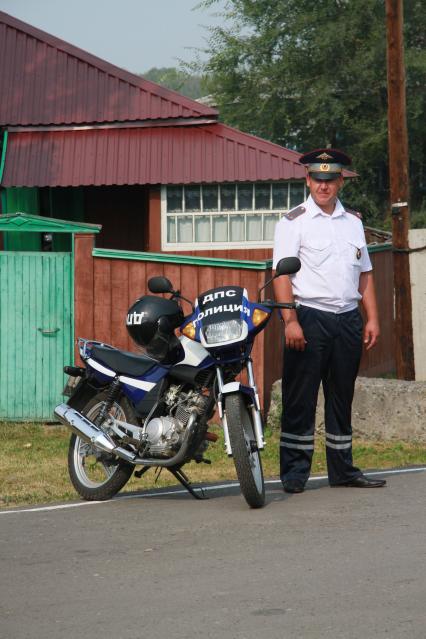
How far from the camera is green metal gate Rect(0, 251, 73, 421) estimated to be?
42.9 ft

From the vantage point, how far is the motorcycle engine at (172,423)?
7762 millimetres

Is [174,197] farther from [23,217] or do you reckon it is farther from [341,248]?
[341,248]

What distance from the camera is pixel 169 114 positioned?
848 inches

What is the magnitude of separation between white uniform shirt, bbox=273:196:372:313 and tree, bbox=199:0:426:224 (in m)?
29.6

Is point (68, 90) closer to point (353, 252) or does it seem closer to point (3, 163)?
point (3, 163)

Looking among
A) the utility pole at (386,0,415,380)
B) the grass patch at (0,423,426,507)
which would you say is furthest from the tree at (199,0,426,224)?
the grass patch at (0,423,426,507)

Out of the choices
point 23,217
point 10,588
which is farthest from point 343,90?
point 10,588

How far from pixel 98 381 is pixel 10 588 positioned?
2.47m

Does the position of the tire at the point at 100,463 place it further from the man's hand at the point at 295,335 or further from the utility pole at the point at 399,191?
the utility pole at the point at 399,191

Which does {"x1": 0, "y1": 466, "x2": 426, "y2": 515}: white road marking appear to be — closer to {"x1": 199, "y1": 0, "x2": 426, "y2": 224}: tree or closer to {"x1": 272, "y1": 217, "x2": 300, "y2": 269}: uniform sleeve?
{"x1": 272, "y1": 217, "x2": 300, "y2": 269}: uniform sleeve

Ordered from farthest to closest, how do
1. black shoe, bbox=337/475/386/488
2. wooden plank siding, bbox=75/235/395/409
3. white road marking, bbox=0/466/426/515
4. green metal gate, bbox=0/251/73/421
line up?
1. green metal gate, bbox=0/251/73/421
2. wooden plank siding, bbox=75/235/395/409
3. black shoe, bbox=337/475/386/488
4. white road marking, bbox=0/466/426/515

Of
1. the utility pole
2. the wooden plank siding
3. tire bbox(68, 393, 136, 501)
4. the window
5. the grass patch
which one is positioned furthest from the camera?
the window

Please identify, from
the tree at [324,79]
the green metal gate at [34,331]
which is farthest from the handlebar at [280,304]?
the tree at [324,79]

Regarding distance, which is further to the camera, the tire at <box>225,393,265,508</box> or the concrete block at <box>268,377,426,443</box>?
the concrete block at <box>268,377,426,443</box>
